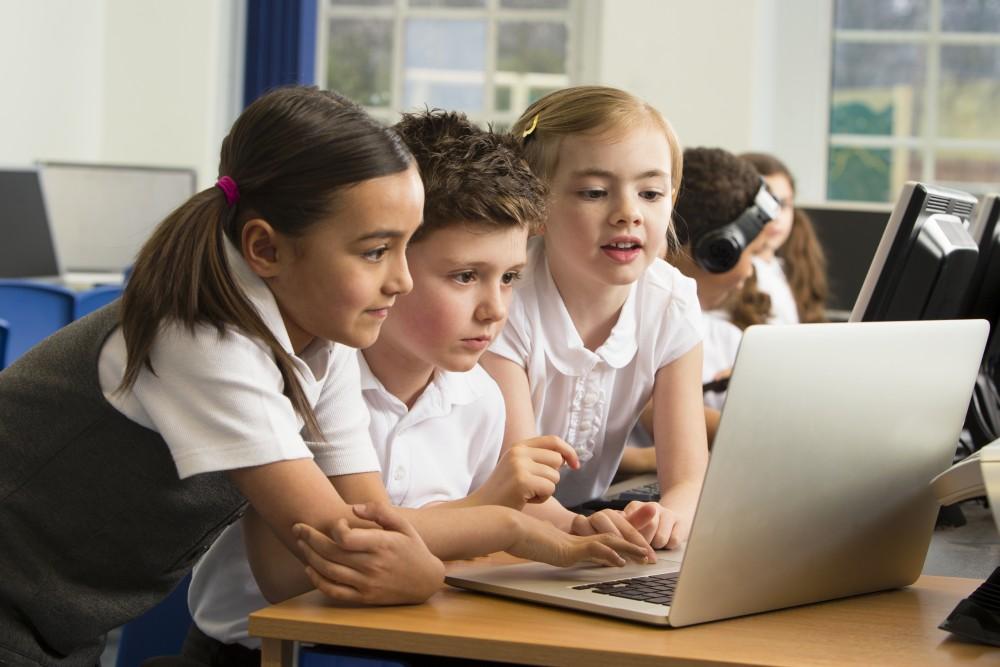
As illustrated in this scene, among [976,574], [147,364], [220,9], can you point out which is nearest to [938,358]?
[976,574]

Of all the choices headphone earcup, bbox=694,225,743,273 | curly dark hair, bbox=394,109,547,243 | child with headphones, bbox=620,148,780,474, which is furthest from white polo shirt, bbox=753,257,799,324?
curly dark hair, bbox=394,109,547,243

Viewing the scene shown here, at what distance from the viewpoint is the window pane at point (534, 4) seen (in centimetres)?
613

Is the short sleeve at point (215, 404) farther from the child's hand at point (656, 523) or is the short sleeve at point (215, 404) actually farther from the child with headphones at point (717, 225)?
the child with headphones at point (717, 225)

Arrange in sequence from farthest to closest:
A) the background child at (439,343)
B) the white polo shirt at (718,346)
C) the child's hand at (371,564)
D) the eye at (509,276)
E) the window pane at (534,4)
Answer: the window pane at (534,4), the white polo shirt at (718,346), the eye at (509,276), the background child at (439,343), the child's hand at (371,564)

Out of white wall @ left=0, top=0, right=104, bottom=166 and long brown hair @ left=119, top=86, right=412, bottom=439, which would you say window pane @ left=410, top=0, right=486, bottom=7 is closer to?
white wall @ left=0, top=0, right=104, bottom=166

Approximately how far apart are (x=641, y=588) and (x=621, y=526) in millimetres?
145

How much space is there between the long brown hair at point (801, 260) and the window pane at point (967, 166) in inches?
78.8

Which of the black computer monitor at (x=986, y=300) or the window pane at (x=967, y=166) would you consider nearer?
the black computer monitor at (x=986, y=300)

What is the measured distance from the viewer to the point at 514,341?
63.8 inches

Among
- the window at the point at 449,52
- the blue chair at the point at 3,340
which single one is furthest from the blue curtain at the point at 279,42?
the blue chair at the point at 3,340

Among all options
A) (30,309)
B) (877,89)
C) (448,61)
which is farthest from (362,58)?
(30,309)

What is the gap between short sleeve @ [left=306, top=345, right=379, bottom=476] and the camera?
3.91ft

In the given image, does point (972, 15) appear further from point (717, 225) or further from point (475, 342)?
point (475, 342)

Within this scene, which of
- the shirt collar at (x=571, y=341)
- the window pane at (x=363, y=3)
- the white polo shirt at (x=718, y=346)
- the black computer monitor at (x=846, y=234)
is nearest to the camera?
the shirt collar at (x=571, y=341)
